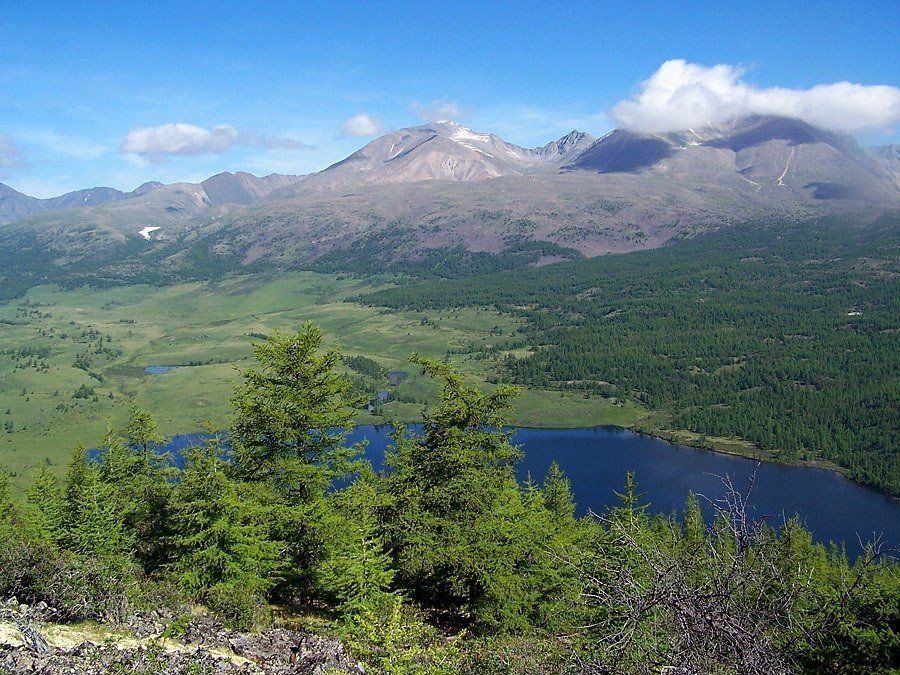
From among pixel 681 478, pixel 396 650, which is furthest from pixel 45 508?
pixel 681 478

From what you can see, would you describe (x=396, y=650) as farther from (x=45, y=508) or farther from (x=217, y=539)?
(x=45, y=508)

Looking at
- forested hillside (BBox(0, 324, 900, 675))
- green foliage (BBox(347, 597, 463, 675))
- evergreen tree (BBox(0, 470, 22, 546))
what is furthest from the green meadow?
green foliage (BBox(347, 597, 463, 675))

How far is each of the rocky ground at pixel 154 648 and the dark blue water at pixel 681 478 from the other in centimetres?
6354

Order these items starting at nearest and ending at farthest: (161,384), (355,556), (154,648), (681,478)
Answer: (154,648)
(355,556)
(681,478)
(161,384)

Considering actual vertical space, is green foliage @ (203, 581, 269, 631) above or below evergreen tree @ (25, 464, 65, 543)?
below

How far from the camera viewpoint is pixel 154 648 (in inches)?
488

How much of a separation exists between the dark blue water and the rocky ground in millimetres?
63545

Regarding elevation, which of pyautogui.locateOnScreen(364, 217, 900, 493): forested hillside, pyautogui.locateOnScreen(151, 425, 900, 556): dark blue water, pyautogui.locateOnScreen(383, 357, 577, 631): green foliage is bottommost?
pyautogui.locateOnScreen(151, 425, 900, 556): dark blue water

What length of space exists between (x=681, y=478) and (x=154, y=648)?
96.4 metres

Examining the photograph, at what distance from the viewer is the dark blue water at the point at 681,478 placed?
84.1m

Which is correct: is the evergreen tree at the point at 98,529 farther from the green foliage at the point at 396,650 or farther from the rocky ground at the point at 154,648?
the green foliage at the point at 396,650

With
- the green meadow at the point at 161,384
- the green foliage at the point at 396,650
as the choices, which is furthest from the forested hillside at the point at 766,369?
the green foliage at the point at 396,650

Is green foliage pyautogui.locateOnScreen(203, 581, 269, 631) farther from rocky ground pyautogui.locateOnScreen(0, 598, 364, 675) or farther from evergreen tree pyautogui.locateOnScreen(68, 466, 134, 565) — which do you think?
evergreen tree pyautogui.locateOnScreen(68, 466, 134, 565)

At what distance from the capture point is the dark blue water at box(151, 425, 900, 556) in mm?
84131
